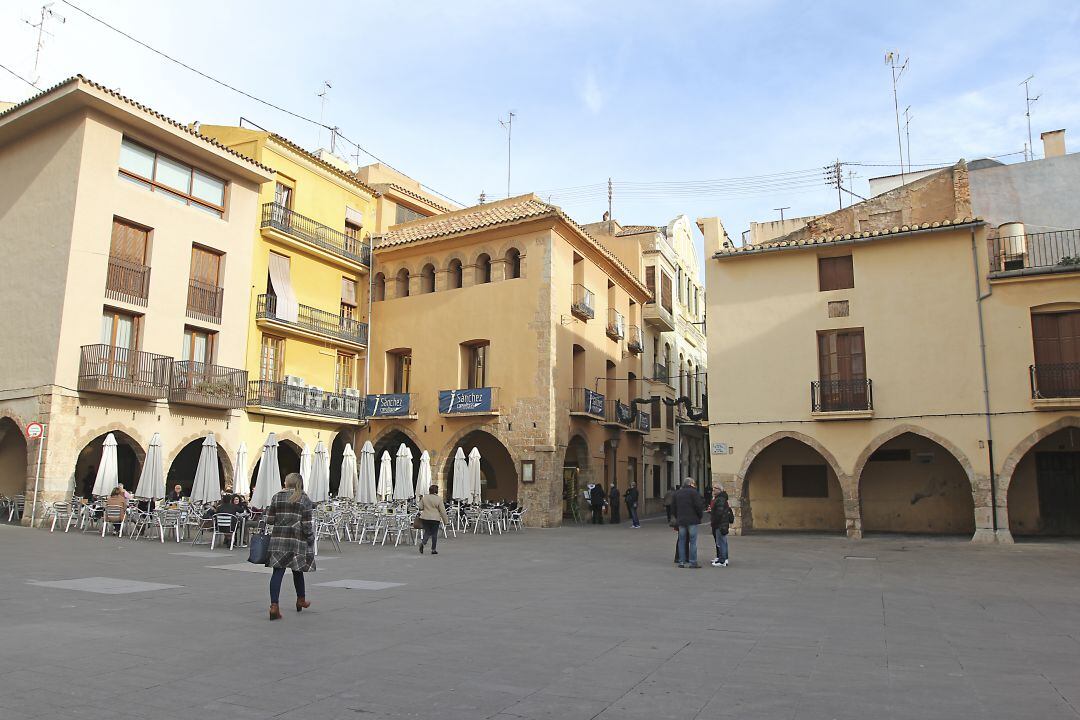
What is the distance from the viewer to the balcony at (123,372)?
66.8 feet

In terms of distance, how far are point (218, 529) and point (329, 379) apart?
13.6 metres

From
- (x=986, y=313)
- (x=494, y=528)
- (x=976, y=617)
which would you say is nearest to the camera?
(x=976, y=617)

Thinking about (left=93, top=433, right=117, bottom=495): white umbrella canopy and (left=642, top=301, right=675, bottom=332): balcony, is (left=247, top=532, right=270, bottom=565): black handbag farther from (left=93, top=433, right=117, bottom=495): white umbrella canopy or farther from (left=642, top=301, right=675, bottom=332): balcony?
(left=642, top=301, right=675, bottom=332): balcony

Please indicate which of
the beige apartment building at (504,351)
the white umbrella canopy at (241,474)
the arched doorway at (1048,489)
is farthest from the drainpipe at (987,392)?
the white umbrella canopy at (241,474)

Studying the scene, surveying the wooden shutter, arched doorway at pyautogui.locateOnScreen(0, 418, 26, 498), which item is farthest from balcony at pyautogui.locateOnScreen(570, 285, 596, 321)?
arched doorway at pyautogui.locateOnScreen(0, 418, 26, 498)

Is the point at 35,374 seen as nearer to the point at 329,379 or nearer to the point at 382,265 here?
the point at 329,379

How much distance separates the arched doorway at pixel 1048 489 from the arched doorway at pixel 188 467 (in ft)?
74.9

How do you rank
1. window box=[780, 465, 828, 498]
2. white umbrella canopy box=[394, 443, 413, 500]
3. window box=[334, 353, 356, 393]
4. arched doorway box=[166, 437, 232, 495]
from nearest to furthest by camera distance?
white umbrella canopy box=[394, 443, 413, 500], window box=[780, 465, 828, 498], arched doorway box=[166, 437, 232, 495], window box=[334, 353, 356, 393]

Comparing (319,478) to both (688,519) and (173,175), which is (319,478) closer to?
(688,519)

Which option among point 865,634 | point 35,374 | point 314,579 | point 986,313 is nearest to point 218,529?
point 314,579

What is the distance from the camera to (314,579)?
36.8 ft

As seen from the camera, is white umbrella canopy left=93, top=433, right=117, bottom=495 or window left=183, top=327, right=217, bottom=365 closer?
white umbrella canopy left=93, top=433, right=117, bottom=495

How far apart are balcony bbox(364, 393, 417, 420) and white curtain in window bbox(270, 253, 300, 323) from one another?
168 inches

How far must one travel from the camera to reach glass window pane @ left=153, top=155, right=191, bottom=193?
2323cm
